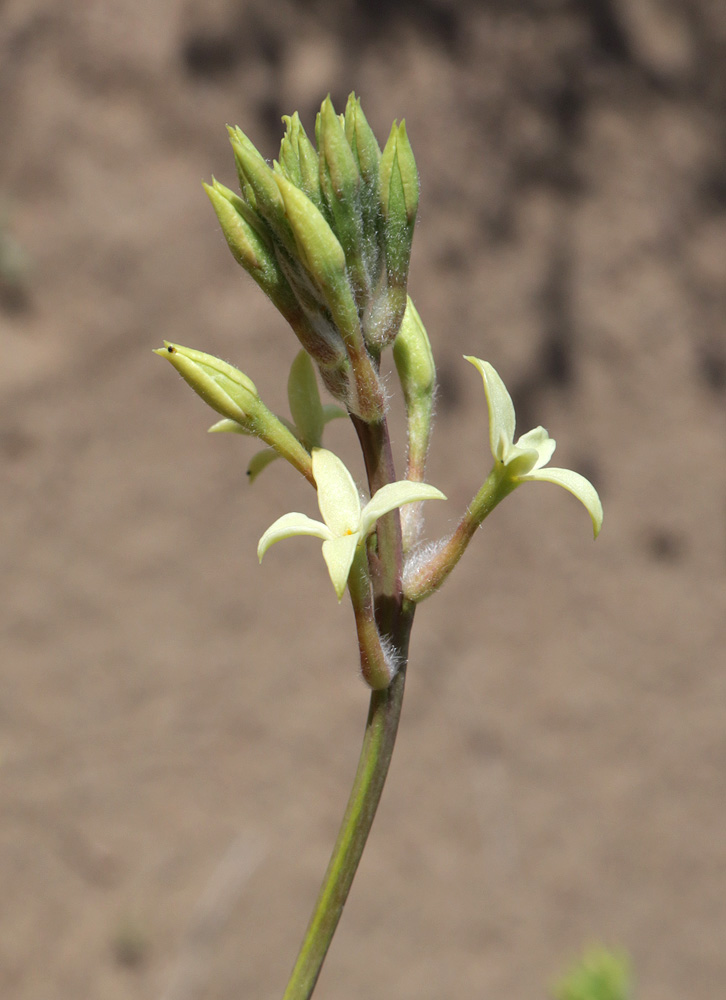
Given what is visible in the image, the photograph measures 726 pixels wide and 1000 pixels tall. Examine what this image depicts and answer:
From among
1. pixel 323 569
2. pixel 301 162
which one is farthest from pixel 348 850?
pixel 323 569

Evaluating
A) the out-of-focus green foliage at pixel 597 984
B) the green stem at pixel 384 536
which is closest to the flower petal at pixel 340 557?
the green stem at pixel 384 536

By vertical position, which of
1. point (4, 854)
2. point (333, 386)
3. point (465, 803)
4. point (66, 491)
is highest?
point (66, 491)

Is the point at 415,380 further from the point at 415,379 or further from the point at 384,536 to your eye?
the point at 384,536

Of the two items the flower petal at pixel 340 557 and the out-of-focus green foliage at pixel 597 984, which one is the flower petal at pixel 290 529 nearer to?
the flower petal at pixel 340 557

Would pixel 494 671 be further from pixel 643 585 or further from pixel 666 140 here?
pixel 666 140

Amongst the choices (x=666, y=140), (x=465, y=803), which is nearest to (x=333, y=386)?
(x=465, y=803)

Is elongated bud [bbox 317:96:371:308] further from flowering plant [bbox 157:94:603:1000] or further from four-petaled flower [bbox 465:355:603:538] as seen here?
four-petaled flower [bbox 465:355:603:538]

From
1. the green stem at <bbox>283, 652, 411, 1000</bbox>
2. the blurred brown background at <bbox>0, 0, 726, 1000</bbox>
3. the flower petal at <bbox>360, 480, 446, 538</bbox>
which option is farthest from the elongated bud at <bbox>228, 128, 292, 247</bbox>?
the blurred brown background at <bbox>0, 0, 726, 1000</bbox>
